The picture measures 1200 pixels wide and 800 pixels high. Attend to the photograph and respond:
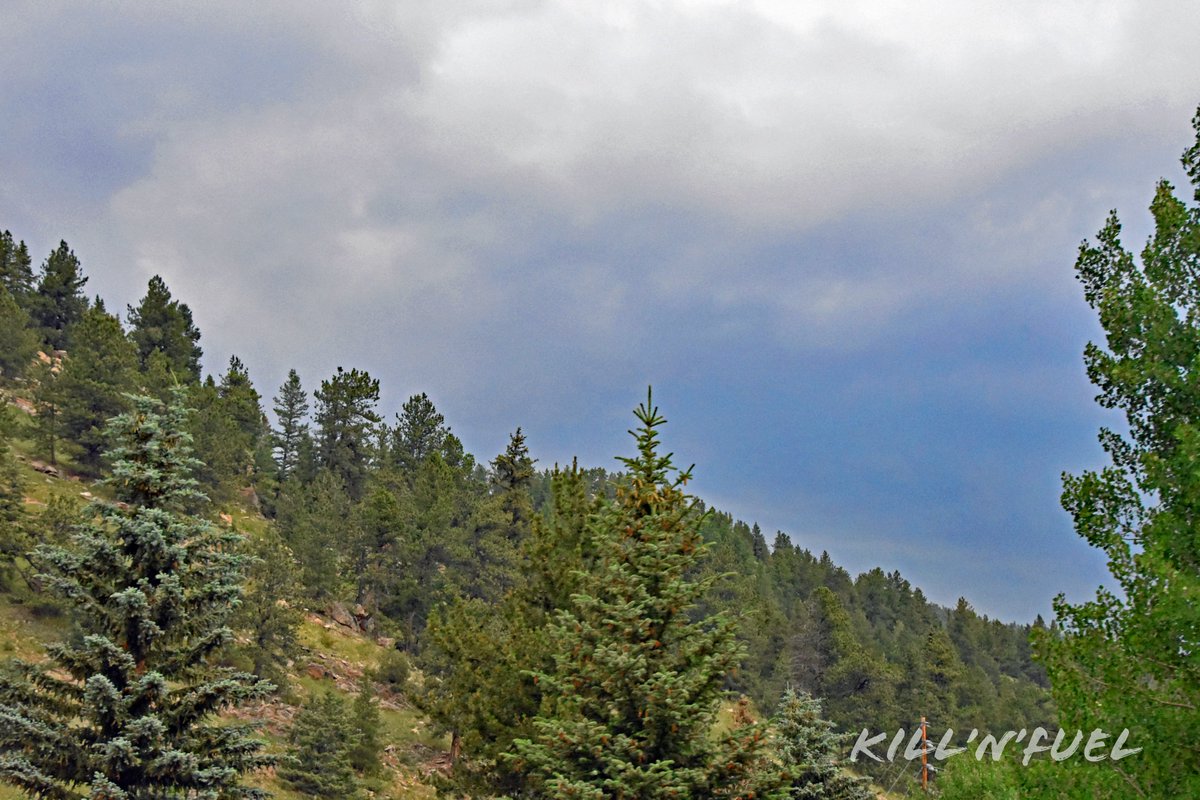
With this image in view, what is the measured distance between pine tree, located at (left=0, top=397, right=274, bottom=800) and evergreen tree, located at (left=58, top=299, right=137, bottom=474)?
137 feet

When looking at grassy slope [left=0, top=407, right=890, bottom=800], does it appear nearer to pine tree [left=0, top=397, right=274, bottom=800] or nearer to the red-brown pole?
pine tree [left=0, top=397, right=274, bottom=800]

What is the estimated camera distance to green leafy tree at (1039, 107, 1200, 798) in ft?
27.0

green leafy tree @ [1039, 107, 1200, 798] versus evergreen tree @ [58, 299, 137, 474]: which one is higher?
evergreen tree @ [58, 299, 137, 474]

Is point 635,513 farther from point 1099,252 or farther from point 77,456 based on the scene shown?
point 77,456

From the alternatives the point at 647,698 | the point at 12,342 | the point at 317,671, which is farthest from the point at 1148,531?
the point at 12,342

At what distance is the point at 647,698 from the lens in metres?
12.4

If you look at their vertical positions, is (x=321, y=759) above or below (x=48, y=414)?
below

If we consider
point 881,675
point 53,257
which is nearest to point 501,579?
point 881,675

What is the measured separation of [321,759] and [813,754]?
1777 cm

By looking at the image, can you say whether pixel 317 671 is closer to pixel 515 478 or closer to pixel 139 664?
pixel 515 478

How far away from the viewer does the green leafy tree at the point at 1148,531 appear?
8242mm

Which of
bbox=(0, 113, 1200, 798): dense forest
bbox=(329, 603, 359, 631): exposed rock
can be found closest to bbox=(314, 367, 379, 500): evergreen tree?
bbox=(329, 603, 359, 631): exposed rock

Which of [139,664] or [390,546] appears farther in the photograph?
[390,546]

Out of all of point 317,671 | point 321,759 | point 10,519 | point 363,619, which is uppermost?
point 10,519
